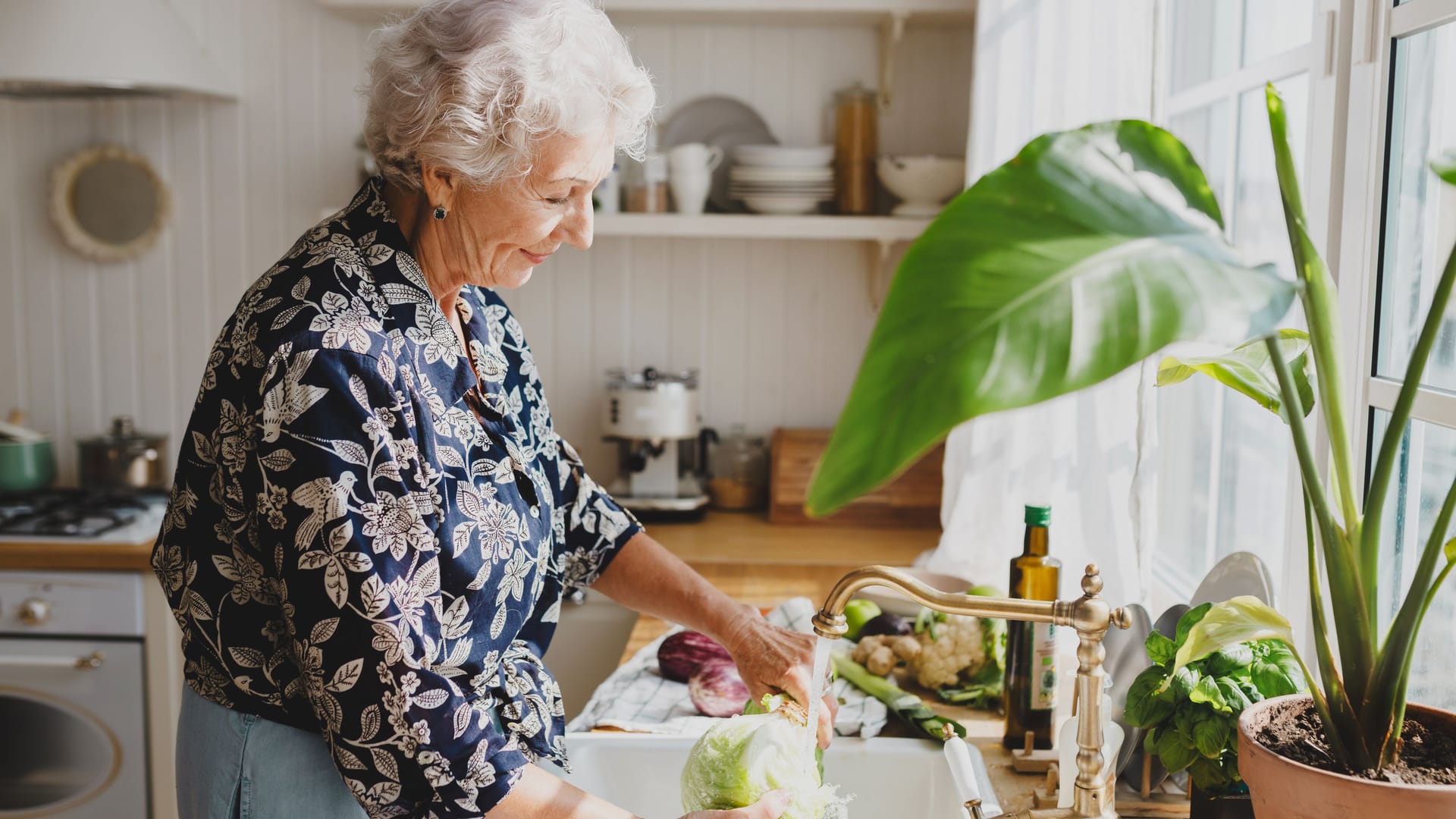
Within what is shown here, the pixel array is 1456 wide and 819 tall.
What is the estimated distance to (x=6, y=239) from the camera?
2.88 metres

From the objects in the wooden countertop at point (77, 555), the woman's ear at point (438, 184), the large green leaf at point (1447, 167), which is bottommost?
the wooden countertop at point (77, 555)

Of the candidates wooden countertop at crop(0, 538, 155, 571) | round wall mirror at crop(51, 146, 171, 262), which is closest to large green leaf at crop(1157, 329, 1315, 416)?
wooden countertop at crop(0, 538, 155, 571)

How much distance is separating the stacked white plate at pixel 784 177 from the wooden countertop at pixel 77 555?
142 centimetres

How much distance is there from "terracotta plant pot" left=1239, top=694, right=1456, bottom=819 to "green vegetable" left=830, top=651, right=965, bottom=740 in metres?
0.50

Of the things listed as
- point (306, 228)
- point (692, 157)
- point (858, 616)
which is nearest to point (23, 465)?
point (306, 228)

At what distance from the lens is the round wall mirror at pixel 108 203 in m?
2.82

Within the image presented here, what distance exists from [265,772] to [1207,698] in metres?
0.83

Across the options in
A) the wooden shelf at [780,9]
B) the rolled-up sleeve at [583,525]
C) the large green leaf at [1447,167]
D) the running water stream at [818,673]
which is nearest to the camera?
the large green leaf at [1447,167]

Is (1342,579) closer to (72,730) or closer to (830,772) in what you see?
(830,772)

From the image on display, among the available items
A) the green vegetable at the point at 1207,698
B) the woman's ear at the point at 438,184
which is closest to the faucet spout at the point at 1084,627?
the green vegetable at the point at 1207,698

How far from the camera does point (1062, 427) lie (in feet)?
6.01

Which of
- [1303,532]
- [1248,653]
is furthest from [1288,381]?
[1303,532]

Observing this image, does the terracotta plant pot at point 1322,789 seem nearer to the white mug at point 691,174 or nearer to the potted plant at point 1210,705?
the potted plant at point 1210,705

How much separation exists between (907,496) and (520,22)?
5.94 feet
